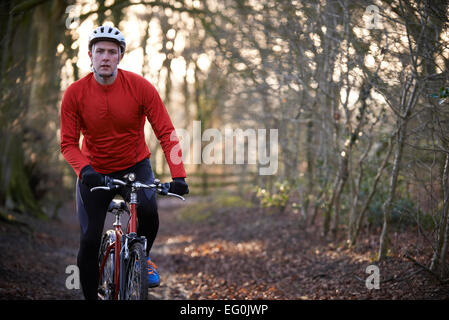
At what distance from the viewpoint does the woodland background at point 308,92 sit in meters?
6.01

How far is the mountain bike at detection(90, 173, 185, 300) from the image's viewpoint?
373 centimetres

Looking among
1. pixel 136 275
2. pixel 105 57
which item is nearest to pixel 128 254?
pixel 136 275

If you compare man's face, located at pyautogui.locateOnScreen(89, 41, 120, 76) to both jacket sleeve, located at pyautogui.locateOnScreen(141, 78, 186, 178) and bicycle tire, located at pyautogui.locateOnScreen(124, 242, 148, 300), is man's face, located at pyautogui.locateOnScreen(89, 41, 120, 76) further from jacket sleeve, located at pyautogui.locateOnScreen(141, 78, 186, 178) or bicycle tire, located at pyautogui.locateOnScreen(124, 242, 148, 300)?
bicycle tire, located at pyautogui.locateOnScreen(124, 242, 148, 300)

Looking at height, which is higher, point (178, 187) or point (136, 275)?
point (178, 187)

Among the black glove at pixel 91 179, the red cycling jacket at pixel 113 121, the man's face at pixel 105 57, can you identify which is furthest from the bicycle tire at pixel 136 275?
the man's face at pixel 105 57

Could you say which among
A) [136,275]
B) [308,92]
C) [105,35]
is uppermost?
[308,92]

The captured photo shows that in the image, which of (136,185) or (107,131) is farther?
(107,131)

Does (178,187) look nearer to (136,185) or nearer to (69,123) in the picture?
(136,185)

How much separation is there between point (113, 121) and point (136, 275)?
1.35 meters

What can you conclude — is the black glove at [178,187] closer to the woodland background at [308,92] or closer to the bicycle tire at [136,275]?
the bicycle tire at [136,275]

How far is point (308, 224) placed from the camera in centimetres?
1155

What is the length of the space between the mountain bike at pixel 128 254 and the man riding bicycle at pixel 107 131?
0.14 m

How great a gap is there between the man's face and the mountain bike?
3.18 feet

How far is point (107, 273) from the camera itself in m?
4.50
